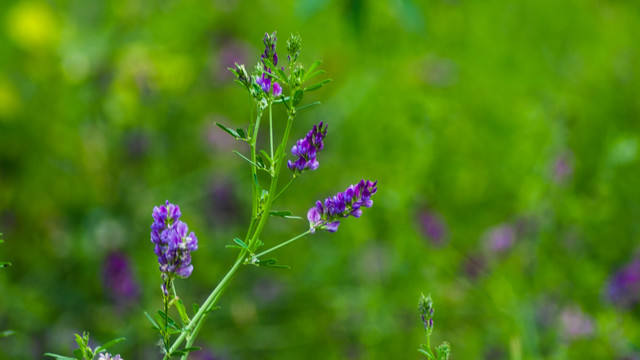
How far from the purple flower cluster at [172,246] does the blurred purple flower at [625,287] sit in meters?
1.18

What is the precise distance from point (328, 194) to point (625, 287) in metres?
0.95

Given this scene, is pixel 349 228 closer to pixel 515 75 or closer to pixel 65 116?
pixel 65 116

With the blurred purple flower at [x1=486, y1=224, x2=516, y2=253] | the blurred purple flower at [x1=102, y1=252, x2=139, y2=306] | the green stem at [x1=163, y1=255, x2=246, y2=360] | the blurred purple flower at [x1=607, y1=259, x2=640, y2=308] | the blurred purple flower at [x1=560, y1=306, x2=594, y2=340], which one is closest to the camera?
the green stem at [x1=163, y1=255, x2=246, y2=360]

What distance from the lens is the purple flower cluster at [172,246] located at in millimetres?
607

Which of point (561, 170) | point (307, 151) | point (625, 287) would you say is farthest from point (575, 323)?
point (307, 151)

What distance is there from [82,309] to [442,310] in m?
0.92

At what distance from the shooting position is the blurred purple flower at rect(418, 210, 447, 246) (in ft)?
5.18

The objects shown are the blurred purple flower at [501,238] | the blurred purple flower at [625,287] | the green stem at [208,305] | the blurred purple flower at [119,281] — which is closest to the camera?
the green stem at [208,305]

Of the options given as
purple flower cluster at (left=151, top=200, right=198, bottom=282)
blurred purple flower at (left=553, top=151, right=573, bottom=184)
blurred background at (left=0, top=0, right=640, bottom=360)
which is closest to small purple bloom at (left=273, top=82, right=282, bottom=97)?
purple flower cluster at (left=151, top=200, right=198, bottom=282)

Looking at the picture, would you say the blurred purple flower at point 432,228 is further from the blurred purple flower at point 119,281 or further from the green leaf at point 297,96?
the green leaf at point 297,96

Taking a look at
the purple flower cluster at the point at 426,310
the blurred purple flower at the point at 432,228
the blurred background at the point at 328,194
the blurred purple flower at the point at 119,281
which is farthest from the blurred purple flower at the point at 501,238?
the purple flower cluster at the point at 426,310

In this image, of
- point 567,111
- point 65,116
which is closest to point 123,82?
point 65,116

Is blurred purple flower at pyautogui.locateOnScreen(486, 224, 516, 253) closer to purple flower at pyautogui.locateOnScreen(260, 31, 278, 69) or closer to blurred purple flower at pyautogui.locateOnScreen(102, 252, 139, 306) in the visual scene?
blurred purple flower at pyautogui.locateOnScreen(102, 252, 139, 306)

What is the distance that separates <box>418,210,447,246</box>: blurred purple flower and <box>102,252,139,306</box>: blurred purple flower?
725 mm
